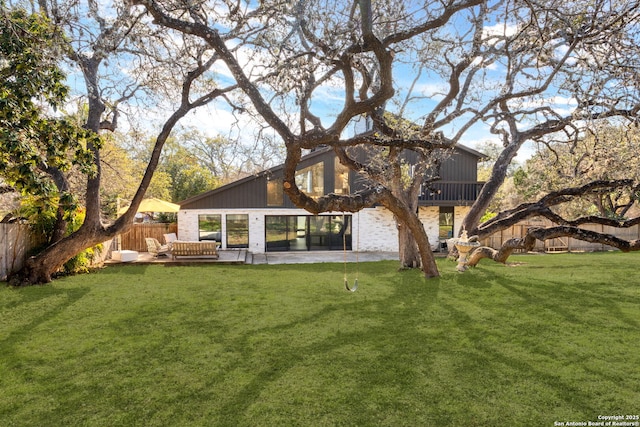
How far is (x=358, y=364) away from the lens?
4785mm

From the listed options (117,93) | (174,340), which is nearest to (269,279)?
(174,340)

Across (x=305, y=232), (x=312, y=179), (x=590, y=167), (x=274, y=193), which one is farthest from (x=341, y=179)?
(x=590, y=167)

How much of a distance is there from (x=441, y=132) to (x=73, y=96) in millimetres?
10005

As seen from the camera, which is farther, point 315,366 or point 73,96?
point 73,96

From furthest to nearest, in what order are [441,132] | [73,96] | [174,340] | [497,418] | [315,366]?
[441,132] → [73,96] → [174,340] → [315,366] → [497,418]

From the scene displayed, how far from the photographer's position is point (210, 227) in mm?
17828

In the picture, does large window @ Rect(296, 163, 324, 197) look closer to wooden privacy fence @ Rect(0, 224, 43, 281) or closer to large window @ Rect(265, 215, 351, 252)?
large window @ Rect(265, 215, 351, 252)

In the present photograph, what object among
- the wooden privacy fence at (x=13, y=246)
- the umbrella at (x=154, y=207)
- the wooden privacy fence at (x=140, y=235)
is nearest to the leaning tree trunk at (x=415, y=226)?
the wooden privacy fence at (x=13, y=246)

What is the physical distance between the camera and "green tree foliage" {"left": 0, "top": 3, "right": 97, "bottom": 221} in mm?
4297

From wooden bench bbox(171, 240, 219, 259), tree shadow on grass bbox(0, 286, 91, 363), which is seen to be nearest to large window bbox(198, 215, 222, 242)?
wooden bench bbox(171, 240, 219, 259)

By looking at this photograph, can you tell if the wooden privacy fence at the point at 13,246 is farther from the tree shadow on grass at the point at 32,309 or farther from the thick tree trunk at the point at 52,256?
the tree shadow on grass at the point at 32,309

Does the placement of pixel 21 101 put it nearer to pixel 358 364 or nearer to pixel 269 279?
pixel 358 364

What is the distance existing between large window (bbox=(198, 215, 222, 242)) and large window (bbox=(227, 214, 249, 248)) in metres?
0.48

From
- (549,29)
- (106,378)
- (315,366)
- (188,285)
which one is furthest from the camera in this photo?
(188,285)
